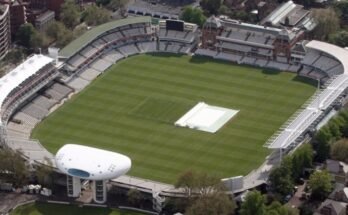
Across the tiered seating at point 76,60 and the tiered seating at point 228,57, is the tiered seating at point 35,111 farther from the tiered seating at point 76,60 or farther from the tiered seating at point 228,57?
the tiered seating at point 228,57

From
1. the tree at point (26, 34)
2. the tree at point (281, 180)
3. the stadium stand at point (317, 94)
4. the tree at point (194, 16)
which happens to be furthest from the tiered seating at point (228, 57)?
the tree at point (281, 180)

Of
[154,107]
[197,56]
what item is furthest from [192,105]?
[197,56]

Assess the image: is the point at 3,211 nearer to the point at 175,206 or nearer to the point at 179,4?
the point at 175,206

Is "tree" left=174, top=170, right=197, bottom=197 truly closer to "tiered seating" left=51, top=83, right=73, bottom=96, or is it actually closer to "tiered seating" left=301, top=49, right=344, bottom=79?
"tiered seating" left=51, top=83, right=73, bottom=96

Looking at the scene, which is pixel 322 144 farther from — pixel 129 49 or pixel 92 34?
pixel 92 34

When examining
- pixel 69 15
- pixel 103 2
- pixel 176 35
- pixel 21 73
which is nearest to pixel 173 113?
pixel 21 73

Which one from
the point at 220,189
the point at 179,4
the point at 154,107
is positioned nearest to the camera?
the point at 220,189

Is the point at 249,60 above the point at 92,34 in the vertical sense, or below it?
below
